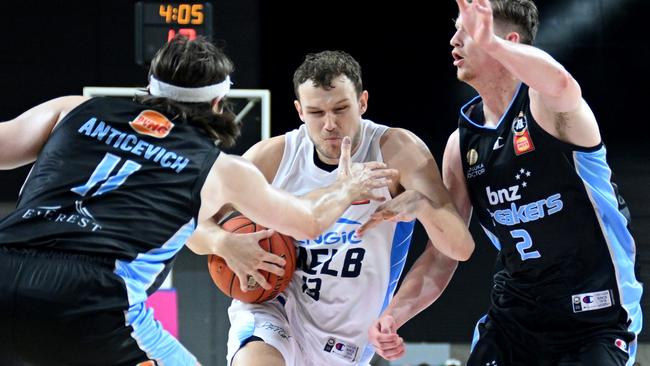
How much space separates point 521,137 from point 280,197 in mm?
1081

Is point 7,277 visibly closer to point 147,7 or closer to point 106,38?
point 147,7

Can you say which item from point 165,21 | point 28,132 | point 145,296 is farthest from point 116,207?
point 165,21

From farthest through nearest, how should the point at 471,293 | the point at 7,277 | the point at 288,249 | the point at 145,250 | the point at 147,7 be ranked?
the point at 471,293 < the point at 147,7 < the point at 288,249 < the point at 145,250 < the point at 7,277

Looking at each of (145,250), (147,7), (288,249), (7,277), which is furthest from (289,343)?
(147,7)

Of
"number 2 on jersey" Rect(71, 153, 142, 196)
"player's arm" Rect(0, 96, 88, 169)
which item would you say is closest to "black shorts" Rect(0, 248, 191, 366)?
"number 2 on jersey" Rect(71, 153, 142, 196)

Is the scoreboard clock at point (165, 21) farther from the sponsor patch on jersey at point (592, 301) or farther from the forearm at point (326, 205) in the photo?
the sponsor patch on jersey at point (592, 301)

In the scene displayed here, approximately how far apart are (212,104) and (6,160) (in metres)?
0.77

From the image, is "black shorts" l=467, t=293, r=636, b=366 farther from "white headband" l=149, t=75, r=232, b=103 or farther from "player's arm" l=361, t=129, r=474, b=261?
"white headband" l=149, t=75, r=232, b=103

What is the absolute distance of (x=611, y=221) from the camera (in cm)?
379

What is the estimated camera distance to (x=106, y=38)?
9.69 m

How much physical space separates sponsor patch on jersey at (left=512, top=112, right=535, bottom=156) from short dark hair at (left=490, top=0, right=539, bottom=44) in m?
0.48

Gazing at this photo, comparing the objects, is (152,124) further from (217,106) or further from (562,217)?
(562,217)

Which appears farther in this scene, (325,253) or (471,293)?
(471,293)

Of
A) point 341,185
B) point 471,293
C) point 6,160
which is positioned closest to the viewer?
point 6,160
